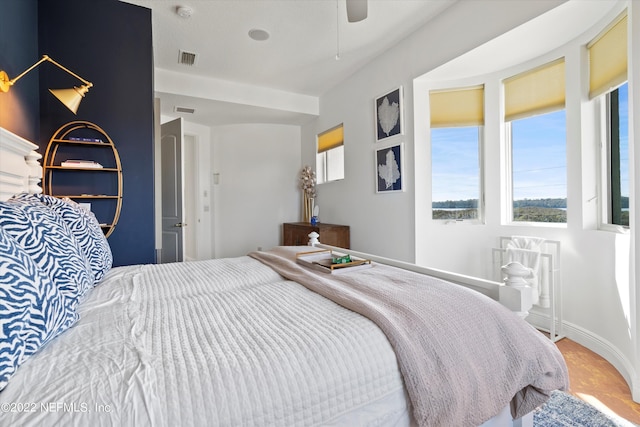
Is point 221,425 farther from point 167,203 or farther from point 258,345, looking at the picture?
point 167,203

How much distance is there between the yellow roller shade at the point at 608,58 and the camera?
76.7 inches

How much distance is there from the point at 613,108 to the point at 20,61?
4.11m

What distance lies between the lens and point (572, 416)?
153cm

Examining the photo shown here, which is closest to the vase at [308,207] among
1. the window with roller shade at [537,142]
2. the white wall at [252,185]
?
the white wall at [252,185]

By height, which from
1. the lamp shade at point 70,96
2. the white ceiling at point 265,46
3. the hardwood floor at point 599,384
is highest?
the white ceiling at point 265,46

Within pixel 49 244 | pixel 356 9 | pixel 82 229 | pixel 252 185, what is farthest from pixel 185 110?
pixel 49 244

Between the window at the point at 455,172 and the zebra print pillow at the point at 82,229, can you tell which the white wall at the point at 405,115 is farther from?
the zebra print pillow at the point at 82,229

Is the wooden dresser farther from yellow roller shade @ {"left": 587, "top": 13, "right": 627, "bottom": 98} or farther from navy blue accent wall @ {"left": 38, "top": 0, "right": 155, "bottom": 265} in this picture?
yellow roller shade @ {"left": 587, "top": 13, "right": 627, "bottom": 98}

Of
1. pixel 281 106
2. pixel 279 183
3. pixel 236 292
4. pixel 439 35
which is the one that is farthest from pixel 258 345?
pixel 279 183

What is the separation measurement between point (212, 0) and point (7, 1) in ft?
4.20

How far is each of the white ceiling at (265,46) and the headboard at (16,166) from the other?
5.05ft

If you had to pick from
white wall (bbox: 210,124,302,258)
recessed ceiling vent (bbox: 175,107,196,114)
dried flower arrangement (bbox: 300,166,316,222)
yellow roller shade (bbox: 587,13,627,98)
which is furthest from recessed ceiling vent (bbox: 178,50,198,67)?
yellow roller shade (bbox: 587,13,627,98)

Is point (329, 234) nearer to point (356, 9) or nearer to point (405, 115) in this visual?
point (405, 115)

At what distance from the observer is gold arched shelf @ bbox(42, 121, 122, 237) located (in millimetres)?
2207
